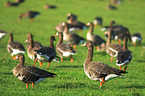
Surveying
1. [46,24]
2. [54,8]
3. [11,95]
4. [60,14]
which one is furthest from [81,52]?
[54,8]

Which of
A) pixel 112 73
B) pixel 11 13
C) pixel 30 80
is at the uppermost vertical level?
pixel 112 73

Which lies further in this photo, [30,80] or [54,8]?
[54,8]

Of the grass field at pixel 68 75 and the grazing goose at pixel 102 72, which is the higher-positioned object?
the grazing goose at pixel 102 72

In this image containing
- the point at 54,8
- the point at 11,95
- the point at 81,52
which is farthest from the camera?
the point at 54,8

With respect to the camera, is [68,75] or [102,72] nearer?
[102,72]

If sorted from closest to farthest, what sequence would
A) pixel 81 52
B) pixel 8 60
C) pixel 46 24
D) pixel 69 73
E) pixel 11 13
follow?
pixel 69 73
pixel 8 60
pixel 81 52
pixel 46 24
pixel 11 13

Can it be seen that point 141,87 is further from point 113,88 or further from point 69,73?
point 69,73

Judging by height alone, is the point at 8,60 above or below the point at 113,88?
below

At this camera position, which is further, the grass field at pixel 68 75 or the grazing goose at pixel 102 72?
the grass field at pixel 68 75

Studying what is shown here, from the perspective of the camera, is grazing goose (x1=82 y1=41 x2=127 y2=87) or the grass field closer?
grazing goose (x1=82 y1=41 x2=127 y2=87)

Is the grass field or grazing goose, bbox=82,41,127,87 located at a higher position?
grazing goose, bbox=82,41,127,87

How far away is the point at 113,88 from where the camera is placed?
9.23 m

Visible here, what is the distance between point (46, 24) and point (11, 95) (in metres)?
20.3

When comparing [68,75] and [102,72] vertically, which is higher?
[102,72]
